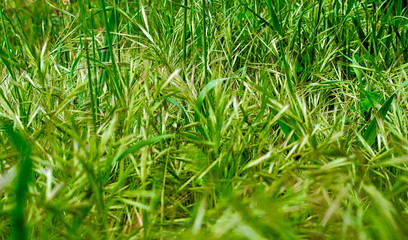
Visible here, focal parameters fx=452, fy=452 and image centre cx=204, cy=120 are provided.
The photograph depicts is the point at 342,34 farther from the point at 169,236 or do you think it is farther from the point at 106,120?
the point at 169,236

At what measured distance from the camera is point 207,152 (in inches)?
41.5

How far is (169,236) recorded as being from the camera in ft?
2.41

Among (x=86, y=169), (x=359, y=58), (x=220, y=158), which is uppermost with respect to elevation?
(x=86, y=169)

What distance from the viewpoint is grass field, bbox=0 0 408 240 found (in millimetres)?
677

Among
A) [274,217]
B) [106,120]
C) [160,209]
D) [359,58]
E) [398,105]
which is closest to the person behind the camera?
[274,217]

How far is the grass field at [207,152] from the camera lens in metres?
0.68

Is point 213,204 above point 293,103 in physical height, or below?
below

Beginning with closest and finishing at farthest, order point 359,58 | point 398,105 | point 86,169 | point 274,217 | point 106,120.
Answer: point 274,217 → point 86,169 → point 106,120 → point 398,105 → point 359,58

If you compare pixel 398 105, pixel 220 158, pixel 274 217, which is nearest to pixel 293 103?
pixel 220 158

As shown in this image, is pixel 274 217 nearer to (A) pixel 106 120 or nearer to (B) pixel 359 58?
(A) pixel 106 120

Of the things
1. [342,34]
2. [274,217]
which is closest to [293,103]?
[274,217]

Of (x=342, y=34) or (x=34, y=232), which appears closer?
(x=34, y=232)

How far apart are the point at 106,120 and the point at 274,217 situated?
0.53 m

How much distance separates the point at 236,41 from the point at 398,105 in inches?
28.8
